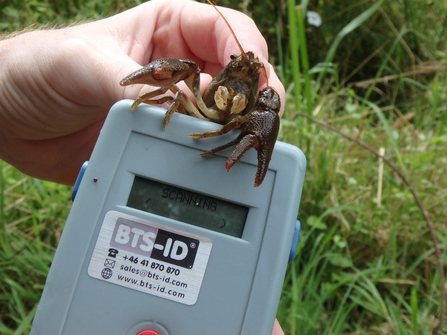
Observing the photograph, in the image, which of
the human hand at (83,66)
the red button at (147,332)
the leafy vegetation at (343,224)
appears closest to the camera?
the red button at (147,332)

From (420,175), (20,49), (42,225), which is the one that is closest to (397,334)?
(420,175)

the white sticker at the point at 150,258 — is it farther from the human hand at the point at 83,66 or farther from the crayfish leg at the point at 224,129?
the human hand at the point at 83,66

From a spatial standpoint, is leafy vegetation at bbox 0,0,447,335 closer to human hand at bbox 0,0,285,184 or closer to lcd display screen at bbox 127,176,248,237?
human hand at bbox 0,0,285,184

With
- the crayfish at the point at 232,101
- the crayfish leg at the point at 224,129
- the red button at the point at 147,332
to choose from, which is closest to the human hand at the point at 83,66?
the crayfish at the point at 232,101

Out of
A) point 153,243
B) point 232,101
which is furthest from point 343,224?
point 153,243

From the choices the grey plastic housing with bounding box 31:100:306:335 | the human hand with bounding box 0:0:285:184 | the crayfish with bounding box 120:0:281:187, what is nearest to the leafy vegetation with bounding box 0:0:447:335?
the human hand with bounding box 0:0:285:184

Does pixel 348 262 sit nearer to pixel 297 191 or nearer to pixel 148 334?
pixel 297 191
